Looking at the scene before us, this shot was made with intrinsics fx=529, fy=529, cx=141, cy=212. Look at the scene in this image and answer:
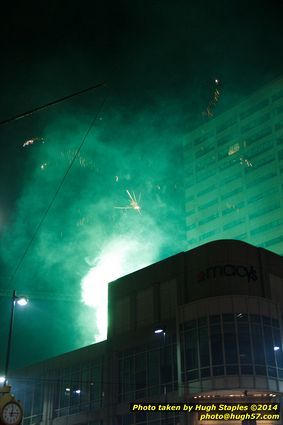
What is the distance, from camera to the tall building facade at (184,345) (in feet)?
135

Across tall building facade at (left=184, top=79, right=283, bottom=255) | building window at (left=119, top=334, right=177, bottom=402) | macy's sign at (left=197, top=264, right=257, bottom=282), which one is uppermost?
tall building facade at (left=184, top=79, right=283, bottom=255)

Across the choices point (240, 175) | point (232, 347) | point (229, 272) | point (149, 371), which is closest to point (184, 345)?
A: point (232, 347)

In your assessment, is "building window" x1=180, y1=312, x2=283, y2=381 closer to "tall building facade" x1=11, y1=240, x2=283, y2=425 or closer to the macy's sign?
"tall building facade" x1=11, y1=240, x2=283, y2=425

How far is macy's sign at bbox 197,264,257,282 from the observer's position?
4494 cm

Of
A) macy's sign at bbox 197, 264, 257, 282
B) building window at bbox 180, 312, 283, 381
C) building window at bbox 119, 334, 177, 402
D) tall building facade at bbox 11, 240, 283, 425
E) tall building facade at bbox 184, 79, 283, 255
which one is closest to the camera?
building window at bbox 180, 312, 283, 381

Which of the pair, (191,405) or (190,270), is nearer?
(191,405)

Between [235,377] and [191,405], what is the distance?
16.4 feet

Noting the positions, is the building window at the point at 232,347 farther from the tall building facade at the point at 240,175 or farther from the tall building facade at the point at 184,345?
the tall building facade at the point at 240,175

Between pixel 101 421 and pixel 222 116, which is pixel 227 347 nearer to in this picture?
pixel 101 421

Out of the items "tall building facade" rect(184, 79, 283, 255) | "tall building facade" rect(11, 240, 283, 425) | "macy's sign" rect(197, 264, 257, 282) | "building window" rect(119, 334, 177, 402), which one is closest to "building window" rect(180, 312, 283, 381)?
"tall building facade" rect(11, 240, 283, 425)

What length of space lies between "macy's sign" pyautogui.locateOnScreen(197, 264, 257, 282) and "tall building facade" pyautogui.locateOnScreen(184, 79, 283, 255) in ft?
215

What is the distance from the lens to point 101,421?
4962cm

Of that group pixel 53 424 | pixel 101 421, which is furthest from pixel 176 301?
pixel 53 424

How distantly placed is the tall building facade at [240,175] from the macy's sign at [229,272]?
6542 centimetres
